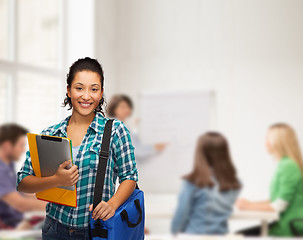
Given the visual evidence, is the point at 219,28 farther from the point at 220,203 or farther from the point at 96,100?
the point at 96,100

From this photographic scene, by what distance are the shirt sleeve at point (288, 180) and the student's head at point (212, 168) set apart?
14.5 inches

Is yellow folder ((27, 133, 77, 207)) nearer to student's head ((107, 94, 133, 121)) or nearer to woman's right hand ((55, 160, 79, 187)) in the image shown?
woman's right hand ((55, 160, 79, 187))

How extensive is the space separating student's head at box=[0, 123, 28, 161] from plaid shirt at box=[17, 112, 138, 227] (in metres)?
1.90

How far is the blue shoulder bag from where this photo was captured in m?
0.86

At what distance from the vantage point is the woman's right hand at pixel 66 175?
87 centimetres

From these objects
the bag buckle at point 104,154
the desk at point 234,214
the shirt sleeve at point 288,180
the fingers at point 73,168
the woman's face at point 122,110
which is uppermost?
the woman's face at point 122,110

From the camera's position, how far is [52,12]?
3.90 m

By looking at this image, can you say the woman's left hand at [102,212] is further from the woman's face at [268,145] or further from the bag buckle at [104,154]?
the woman's face at [268,145]

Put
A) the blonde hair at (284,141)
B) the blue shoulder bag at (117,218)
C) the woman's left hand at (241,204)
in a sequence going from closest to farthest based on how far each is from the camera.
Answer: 1. the blue shoulder bag at (117,218)
2. the woman's left hand at (241,204)
3. the blonde hair at (284,141)

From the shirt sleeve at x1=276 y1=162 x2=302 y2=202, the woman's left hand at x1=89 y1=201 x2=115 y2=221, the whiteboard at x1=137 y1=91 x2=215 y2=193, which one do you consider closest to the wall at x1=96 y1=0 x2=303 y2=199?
the whiteboard at x1=137 y1=91 x2=215 y2=193

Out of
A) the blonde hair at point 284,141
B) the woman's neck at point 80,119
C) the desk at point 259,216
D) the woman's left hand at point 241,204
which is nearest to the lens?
the woman's neck at point 80,119

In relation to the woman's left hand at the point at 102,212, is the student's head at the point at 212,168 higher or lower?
lower

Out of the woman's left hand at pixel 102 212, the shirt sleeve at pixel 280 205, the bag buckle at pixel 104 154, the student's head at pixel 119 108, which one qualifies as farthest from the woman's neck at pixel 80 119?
the shirt sleeve at pixel 280 205

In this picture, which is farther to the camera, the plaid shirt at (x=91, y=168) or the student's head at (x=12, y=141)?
the student's head at (x=12, y=141)
